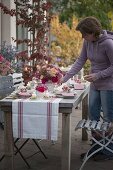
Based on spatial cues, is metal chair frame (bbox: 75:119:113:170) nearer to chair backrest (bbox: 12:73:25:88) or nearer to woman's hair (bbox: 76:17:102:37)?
woman's hair (bbox: 76:17:102:37)

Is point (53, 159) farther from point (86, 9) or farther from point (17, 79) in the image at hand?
point (86, 9)

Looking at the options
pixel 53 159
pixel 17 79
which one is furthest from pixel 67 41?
pixel 53 159

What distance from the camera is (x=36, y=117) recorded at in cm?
451

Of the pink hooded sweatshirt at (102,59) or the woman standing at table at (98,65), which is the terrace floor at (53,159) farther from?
the pink hooded sweatshirt at (102,59)

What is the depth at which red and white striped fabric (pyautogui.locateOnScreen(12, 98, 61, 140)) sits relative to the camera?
14.7ft

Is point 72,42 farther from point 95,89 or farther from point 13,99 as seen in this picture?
point 13,99

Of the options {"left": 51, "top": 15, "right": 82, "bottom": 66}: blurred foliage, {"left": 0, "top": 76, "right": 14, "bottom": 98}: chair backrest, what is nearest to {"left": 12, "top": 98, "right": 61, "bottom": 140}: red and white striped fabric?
{"left": 0, "top": 76, "right": 14, "bottom": 98}: chair backrest

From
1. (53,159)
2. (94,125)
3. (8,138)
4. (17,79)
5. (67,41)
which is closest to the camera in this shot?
(8,138)

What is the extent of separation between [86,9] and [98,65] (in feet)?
31.9

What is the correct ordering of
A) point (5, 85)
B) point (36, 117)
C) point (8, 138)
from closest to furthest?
point (36, 117)
point (8, 138)
point (5, 85)

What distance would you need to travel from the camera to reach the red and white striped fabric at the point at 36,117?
14.7 feet

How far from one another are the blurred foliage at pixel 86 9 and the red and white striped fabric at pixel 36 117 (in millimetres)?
9143

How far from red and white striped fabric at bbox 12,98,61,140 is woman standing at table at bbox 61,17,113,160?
33.1 inches

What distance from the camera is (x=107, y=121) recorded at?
17.7 feet
